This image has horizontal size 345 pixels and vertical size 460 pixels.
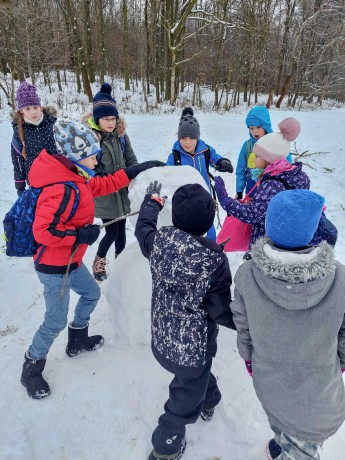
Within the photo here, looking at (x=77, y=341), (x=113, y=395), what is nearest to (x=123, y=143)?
(x=77, y=341)

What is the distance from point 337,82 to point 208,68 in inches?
400

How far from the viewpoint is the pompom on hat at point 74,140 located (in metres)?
2.09

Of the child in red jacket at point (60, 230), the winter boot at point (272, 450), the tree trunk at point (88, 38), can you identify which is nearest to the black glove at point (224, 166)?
the child in red jacket at point (60, 230)

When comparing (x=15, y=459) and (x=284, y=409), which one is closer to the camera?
(x=284, y=409)

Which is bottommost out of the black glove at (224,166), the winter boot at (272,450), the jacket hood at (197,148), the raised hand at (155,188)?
the winter boot at (272,450)

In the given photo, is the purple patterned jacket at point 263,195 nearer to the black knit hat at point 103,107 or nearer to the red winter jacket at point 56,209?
the red winter jacket at point 56,209

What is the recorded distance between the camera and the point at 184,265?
1548 millimetres

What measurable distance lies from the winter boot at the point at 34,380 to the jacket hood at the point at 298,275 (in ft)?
5.91

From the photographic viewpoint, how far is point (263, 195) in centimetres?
237

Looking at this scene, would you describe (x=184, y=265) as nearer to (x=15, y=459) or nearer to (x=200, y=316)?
(x=200, y=316)

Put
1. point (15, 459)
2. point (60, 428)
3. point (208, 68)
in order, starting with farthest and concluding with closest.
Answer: point (208, 68)
point (60, 428)
point (15, 459)

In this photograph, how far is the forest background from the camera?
1501cm

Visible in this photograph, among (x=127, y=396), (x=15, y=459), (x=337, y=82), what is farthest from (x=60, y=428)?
(x=337, y=82)

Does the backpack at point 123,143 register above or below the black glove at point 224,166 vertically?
above
